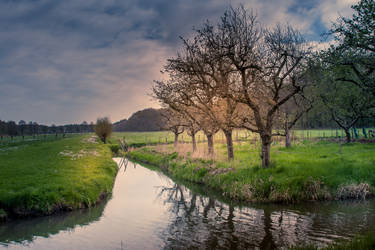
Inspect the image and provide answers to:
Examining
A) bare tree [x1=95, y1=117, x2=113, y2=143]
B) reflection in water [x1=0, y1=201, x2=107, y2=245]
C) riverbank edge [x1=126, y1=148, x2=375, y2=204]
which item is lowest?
reflection in water [x1=0, y1=201, x2=107, y2=245]

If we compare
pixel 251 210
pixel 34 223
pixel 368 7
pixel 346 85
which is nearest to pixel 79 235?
pixel 34 223

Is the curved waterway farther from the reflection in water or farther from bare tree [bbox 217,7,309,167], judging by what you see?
bare tree [bbox 217,7,309,167]

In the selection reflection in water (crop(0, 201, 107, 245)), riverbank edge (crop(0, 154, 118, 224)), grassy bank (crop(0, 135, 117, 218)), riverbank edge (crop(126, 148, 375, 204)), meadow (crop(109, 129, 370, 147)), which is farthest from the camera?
meadow (crop(109, 129, 370, 147))

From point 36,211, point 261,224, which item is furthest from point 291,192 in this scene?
point 36,211

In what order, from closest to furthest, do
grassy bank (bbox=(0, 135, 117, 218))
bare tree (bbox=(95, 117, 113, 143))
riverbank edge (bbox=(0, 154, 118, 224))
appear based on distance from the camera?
riverbank edge (bbox=(0, 154, 118, 224)) < grassy bank (bbox=(0, 135, 117, 218)) < bare tree (bbox=(95, 117, 113, 143))

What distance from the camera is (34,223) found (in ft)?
46.6

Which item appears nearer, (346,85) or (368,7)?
(368,7)

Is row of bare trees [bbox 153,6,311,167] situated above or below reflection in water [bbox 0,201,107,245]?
above

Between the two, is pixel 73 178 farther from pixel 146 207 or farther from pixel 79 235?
pixel 79 235

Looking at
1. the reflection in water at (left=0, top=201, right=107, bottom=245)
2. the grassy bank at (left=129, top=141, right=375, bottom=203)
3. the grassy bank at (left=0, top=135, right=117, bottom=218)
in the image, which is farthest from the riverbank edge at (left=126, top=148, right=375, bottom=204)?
the grassy bank at (left=0, top=135, right=117, bottom=218)

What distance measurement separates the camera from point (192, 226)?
1299 centimetres

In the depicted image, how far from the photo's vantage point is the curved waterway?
429 inches

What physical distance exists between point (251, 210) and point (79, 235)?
29.3ft

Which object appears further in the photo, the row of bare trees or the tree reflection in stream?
the row of bare trees
